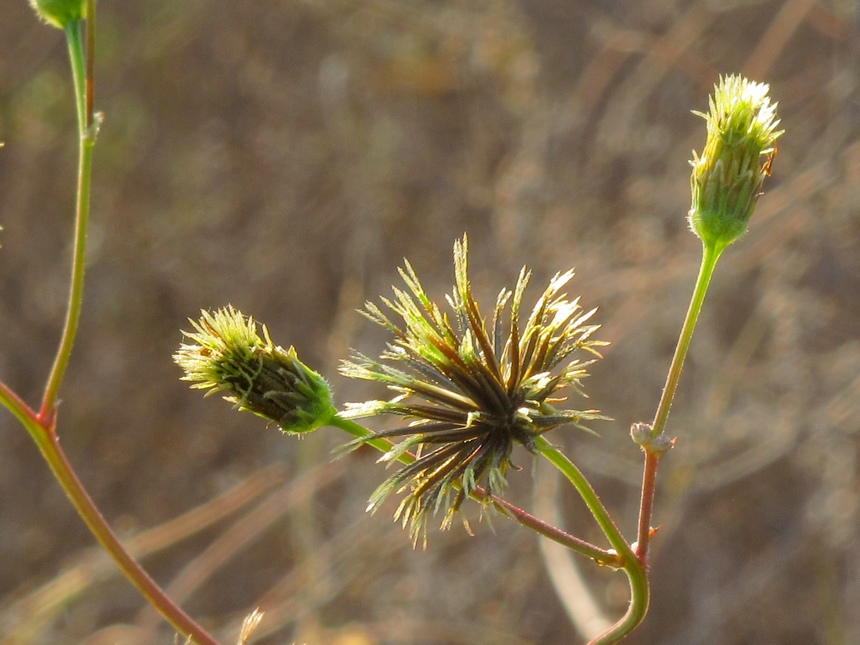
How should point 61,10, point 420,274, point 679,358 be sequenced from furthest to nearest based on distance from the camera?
point 420,274 → point 61,10 → point 679,358

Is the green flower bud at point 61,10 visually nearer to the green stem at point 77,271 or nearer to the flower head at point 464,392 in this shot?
the green stem at point 77,271

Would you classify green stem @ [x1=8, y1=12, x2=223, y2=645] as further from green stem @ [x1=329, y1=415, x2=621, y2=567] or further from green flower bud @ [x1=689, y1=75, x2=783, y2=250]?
green flower bud @ [x1=689, y1=75, x2=783, y2=250]

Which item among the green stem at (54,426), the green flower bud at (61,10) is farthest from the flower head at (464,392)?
the green flower bud at (61,10)

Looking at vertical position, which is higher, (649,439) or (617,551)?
(649,439)

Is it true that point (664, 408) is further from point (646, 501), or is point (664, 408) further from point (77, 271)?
point (77, 271)

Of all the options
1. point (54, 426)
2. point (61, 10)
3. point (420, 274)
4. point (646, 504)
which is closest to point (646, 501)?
point (646, 504)

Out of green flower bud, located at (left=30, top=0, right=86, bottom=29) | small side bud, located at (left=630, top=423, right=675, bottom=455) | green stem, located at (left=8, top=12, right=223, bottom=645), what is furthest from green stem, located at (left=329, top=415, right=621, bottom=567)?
green flower bud, located at (left=30, top=0, right=86, bottom=29)

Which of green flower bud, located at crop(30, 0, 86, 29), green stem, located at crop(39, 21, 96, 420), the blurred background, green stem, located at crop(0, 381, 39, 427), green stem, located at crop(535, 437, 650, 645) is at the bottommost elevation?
green stem, located at crop(535, 437, 650, 645)
